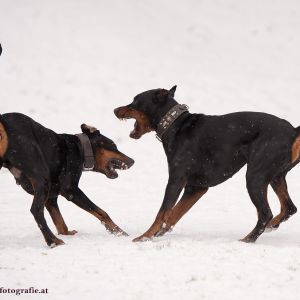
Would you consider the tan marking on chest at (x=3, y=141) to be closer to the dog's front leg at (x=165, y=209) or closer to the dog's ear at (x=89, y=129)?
the dog's ear at (x=89, y=129)

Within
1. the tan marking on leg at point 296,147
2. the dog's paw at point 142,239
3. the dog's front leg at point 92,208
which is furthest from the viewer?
the dog's front leg at point 92,208

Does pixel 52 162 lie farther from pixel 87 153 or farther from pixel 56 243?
pixel 56 243

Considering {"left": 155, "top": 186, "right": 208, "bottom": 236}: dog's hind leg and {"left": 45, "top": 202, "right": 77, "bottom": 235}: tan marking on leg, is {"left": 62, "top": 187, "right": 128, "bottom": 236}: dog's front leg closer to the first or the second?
{"left": 45, "top": 202, "right": 77, "bottom": 235}: tan marking on leg

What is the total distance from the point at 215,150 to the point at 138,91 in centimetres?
1026

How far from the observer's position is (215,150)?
6.90 metres

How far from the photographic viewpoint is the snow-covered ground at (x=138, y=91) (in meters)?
5.05

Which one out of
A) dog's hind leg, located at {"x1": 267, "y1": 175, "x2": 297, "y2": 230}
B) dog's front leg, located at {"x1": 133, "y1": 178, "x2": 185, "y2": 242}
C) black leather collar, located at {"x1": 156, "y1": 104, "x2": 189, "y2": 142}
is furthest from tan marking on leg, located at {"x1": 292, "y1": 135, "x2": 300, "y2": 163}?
black leather collar, located at {"x1": 156, "y1": 104, "x2": 189, "y2": 142}

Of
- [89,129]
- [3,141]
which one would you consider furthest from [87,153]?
[3,141]

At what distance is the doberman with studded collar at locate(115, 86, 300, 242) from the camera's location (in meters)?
6.42

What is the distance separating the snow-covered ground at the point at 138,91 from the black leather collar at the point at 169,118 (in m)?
1.38

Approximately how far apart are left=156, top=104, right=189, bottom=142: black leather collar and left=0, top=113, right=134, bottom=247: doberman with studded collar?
90cm

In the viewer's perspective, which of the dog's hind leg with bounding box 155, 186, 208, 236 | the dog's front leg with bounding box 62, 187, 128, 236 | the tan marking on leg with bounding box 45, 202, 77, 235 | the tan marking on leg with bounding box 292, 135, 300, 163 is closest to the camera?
the tan marking on leg with bounding box 292, 135, 300, 163

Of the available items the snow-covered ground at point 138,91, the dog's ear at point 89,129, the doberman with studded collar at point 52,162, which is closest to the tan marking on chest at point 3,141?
the doberman with studded collar at point 52,162

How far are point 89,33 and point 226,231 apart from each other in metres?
13.1
